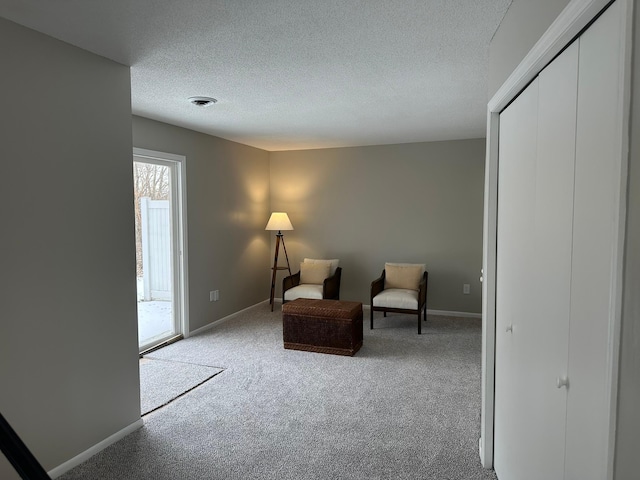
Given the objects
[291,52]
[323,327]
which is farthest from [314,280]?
[291,52]

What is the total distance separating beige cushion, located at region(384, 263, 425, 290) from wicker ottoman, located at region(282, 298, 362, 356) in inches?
47.7

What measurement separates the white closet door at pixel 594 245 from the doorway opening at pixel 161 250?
13.4ft

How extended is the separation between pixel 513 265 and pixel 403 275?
358 cm

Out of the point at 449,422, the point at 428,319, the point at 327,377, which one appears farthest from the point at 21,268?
the point at 428,319

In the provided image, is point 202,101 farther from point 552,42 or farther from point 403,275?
point 403,275

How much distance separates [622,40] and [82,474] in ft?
9.68

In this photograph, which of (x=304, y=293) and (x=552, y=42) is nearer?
(x=552, y=42)

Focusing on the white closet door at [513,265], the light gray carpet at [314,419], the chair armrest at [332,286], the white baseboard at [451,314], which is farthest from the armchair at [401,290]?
the white closet door at [513,265]

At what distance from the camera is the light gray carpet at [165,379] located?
3.29 m

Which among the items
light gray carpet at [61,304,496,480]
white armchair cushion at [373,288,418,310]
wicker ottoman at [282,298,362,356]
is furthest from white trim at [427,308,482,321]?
wicker ottoman at [282,298,362,356]

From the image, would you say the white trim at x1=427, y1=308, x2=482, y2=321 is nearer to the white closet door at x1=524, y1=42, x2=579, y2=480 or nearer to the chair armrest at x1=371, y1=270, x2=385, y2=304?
the chair armrest at x1=371, y1=270, x2=385, y2=304

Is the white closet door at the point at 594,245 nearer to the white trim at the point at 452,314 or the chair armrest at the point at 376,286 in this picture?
the chair armrest at the point at 376,286

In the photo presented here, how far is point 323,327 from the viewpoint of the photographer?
4340 mm

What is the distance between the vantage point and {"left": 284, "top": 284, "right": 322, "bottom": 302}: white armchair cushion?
5477 mm
